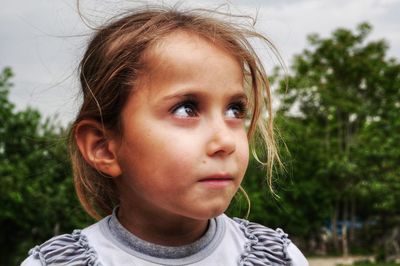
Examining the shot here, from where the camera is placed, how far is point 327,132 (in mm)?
26328

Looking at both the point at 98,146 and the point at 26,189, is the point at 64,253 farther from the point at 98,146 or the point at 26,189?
the point at 26,189

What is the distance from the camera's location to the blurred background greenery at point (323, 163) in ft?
65.5

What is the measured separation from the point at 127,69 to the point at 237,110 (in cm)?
38

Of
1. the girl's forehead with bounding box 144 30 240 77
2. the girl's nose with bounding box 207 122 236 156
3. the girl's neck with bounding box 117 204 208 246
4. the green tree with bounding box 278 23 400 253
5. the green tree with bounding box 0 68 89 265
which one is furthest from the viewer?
the green tree with bounding box 278 23 400 253

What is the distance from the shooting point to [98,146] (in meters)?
2.13

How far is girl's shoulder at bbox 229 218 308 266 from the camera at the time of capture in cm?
216

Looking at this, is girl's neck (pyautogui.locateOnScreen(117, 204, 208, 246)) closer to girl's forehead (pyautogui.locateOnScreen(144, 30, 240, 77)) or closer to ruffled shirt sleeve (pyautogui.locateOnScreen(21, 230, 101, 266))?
ruffled shirt sleeve (pyautogui.locateOnScreen(21, 230, 101, 266))

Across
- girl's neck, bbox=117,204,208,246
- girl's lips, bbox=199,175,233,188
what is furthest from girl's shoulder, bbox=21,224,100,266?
girl's lips, bbox=199,175,233,188

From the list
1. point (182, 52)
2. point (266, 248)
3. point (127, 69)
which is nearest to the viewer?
point (182, 52)

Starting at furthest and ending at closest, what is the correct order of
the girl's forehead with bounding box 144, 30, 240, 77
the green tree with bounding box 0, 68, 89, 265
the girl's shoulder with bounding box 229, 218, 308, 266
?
1. the green tree with bounding box 0, 68, 89, 265
2. the girl's shoulder with bounding box 229, 218, 308, 266
3. the girl's forehead with bounding box 144, 30, 240, 77

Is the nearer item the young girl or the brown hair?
the young girl

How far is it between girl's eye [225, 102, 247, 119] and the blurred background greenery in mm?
17632

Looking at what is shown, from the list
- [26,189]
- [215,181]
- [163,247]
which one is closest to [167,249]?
[163,247]

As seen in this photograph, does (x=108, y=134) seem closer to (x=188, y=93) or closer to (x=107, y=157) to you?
(x=107, y=157)
